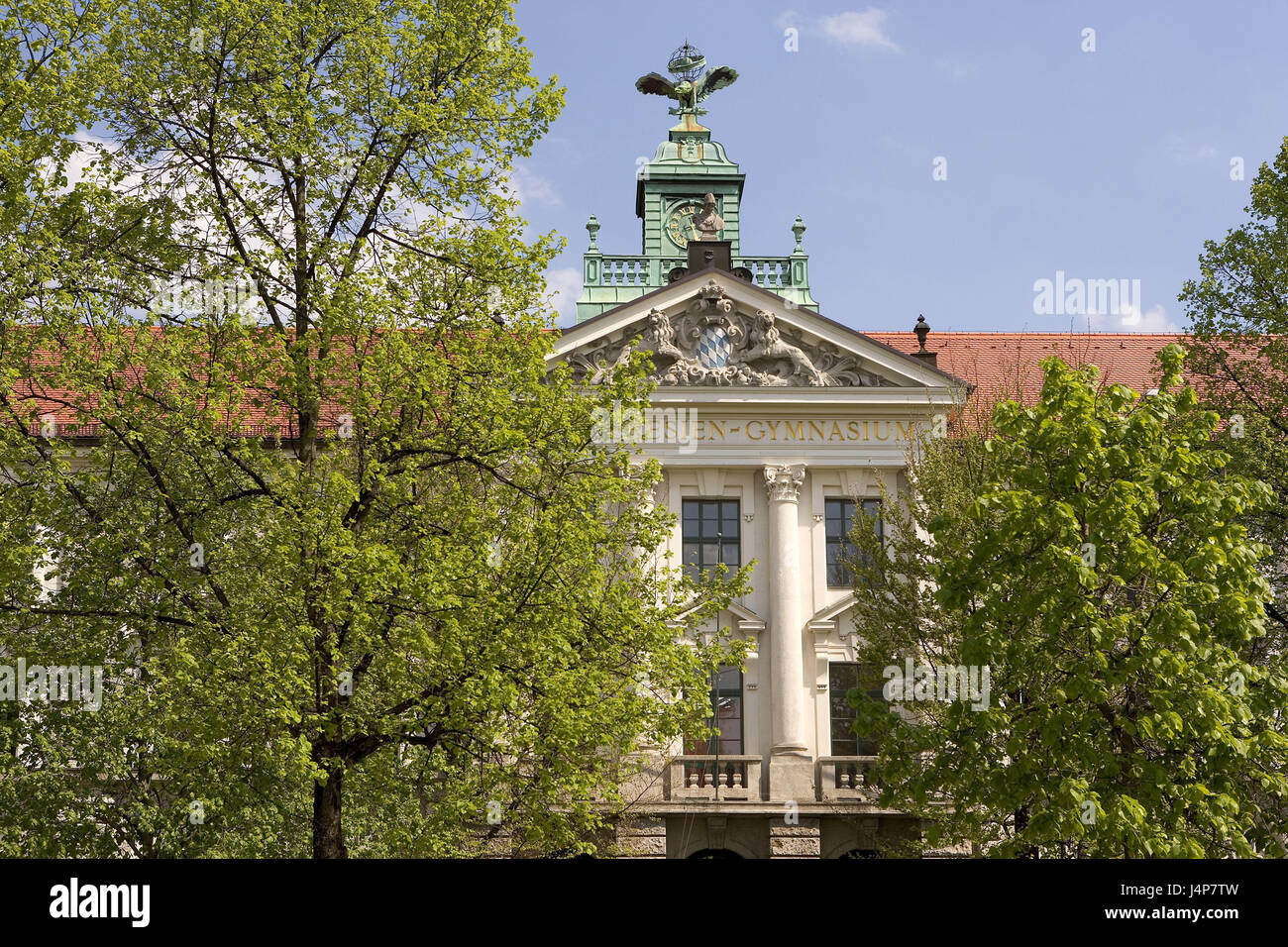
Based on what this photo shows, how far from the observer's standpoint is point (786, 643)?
106 ft

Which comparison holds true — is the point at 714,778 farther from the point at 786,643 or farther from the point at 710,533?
the point at 710,533

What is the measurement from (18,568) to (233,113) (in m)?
6.09

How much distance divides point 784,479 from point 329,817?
1844cm

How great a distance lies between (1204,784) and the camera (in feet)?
49.2

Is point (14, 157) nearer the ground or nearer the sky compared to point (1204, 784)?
nearer the sky

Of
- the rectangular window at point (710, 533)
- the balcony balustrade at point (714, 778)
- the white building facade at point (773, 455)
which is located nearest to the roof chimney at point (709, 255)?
the white building facade at point (773, 455)

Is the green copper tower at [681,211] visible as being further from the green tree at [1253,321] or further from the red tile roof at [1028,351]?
the green tree at [1253,321]

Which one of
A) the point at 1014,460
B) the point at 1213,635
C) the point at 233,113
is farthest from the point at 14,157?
the point at 1213,635

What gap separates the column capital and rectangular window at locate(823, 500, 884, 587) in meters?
0.98

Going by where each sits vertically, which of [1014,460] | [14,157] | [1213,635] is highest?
[14,157]

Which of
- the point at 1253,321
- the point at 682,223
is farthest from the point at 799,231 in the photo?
the point at 1253,321

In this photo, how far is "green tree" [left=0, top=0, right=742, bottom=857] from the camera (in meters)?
16.3

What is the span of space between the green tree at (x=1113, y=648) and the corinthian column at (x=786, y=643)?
13.8 metres
